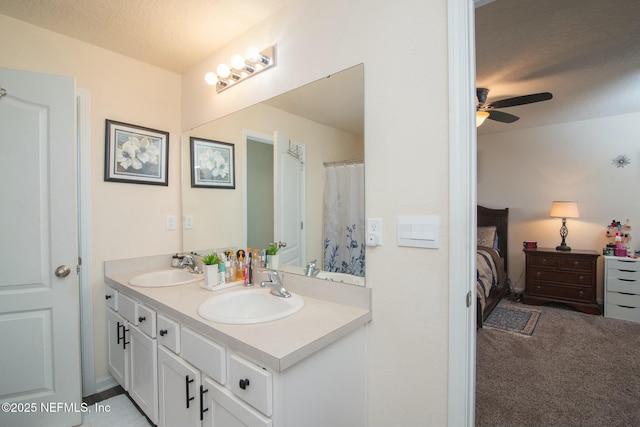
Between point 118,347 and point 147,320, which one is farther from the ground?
point 147,320

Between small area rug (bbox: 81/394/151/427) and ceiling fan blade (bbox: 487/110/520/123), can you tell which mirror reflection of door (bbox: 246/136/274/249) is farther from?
ceiling fan blade (bbox: 487/110/520/123)

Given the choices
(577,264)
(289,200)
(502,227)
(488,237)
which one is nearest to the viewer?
(289,200)

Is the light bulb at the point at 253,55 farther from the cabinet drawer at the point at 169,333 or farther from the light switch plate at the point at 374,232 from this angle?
the cabinet drawer at the point at 169,333

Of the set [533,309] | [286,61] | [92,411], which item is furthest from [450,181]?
[533,309]

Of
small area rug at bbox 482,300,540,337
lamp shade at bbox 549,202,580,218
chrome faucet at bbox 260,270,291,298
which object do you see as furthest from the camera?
lamp shade at bbox 549,202,580,218

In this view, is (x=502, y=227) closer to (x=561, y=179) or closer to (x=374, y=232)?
(x=561, y=179)

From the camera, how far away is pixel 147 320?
150 cm

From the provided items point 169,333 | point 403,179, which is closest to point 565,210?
point 403,179

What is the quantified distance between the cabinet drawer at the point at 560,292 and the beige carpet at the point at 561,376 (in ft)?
1.26

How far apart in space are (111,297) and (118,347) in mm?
331

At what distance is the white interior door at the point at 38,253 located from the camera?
1.49 m

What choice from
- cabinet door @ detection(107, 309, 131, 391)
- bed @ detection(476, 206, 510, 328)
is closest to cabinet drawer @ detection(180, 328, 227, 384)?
cabinet door @ detection(107, 309, 131, 391)

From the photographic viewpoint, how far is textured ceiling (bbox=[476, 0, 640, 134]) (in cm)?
165

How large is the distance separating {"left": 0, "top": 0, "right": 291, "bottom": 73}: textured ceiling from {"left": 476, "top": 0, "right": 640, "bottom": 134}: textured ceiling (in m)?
1.43
